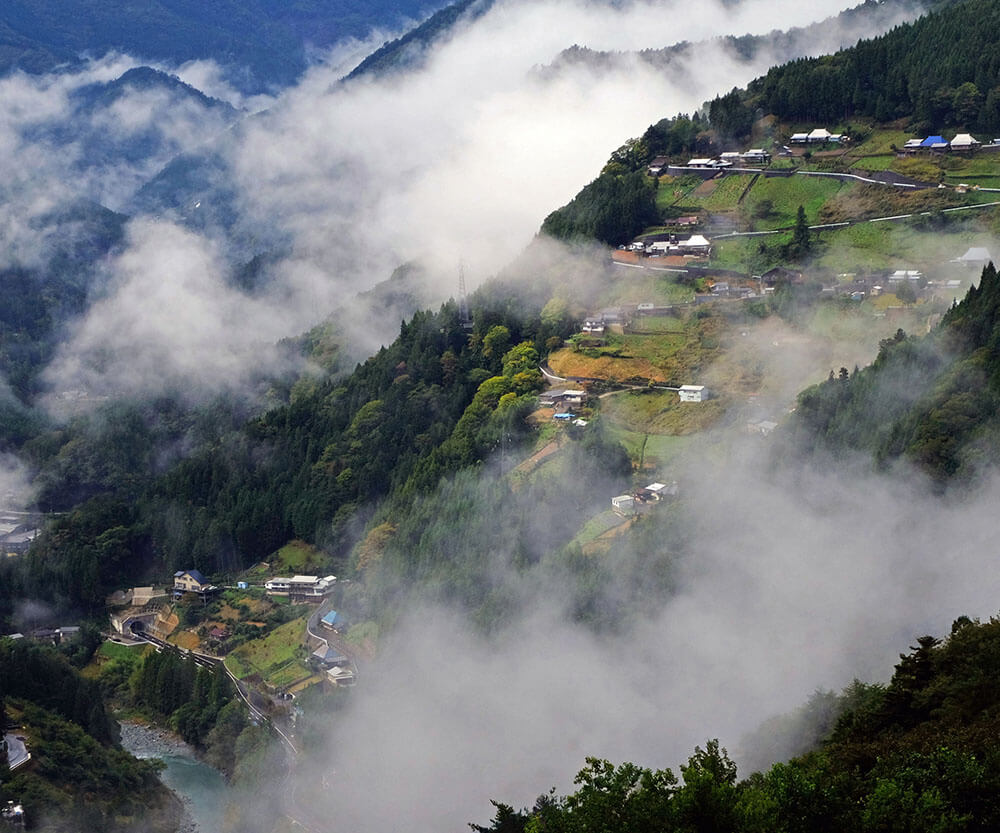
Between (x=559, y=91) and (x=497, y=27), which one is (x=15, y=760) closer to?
(x=559, y=91)

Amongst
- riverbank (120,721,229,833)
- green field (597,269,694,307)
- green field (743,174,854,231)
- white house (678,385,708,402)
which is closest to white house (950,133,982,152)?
green field (743,174,854,231)

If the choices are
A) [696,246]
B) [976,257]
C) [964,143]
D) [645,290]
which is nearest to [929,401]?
[976,257]

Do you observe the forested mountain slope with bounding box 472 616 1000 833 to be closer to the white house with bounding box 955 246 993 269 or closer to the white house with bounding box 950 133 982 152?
the white house with bounding box 955 246 993 269

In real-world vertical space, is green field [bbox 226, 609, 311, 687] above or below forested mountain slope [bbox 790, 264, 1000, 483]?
below

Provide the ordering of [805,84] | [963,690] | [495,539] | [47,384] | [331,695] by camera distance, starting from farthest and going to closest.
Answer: [47,384] → [805,84] → [495,539] → [331,695] → [963,690]

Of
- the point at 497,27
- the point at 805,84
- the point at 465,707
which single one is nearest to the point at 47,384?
the point at 805,84

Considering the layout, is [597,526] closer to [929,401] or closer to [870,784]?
[929,401]
